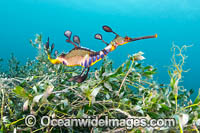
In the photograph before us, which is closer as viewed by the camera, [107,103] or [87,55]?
[107,103]

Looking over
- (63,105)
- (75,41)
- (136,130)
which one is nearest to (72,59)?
(75,41)

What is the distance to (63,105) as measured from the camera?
544 mm

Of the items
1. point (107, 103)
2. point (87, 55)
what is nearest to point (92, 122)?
point (107, 103)

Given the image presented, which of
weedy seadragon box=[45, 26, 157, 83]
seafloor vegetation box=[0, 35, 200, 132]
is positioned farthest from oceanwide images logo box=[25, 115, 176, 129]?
weedy seadragon box=[45, 26, 157, 83]

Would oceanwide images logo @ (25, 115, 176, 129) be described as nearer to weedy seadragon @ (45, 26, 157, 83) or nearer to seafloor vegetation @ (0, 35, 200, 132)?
seafloor vegetation @ (0, 35, 200, 132)

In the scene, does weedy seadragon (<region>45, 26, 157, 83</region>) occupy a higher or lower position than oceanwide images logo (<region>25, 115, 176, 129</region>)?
higher

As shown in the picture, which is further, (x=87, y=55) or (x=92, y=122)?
(x=87, y=55)

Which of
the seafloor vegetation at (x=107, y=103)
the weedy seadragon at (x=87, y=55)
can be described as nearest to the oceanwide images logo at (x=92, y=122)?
the seafloor vegetation at (x=107, y=103)

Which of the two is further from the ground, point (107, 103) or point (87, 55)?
point (87, 55)

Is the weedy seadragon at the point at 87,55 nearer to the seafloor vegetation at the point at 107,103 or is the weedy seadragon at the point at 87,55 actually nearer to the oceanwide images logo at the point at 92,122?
the seafloor vegetation at the point at 107,103

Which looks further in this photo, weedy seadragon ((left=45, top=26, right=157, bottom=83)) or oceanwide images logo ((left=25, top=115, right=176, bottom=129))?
weedy seadragon ((left=45, top=26, right=157, bottom=83))

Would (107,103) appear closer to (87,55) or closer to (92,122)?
(92,122)

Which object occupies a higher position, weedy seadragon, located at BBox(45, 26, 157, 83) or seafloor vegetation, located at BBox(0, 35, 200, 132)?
weedy seadragon, located at BBox(45, 26, 157, 83)

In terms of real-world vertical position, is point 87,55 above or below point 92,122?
above
